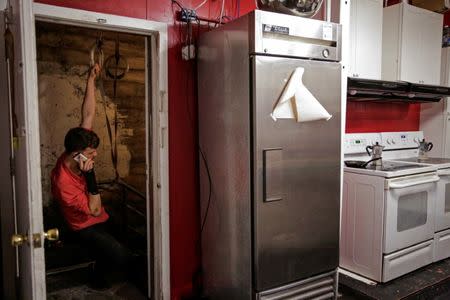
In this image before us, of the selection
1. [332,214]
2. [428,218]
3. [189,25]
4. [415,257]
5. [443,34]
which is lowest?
[415,257]

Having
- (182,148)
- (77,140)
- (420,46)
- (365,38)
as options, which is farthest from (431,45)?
(77,140)

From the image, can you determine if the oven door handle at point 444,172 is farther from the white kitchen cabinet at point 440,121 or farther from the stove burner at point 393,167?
the white kitchen cabinet at point 440,121

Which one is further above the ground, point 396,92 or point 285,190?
point 396,92

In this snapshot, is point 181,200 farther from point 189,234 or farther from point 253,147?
point 253,147

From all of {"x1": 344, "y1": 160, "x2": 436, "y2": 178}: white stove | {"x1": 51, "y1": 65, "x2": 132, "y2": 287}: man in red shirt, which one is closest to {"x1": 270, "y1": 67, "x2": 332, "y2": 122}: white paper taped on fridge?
{"x1": 344, "y1": 160, "x2": 436, "y2": 178}: white stove

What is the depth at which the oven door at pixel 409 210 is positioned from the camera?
247 centimetres

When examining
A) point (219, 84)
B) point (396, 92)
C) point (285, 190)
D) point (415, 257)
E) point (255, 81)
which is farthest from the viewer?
point (396, 92)

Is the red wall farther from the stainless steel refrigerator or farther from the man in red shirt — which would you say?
the man in red shirt

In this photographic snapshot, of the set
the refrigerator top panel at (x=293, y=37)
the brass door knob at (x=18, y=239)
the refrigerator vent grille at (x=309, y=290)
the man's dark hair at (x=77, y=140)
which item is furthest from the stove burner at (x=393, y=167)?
the brass door knob at (x=18, y=239)

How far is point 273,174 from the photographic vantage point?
1816mm

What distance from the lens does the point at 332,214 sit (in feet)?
6.83

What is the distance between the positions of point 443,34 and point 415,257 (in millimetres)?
2395

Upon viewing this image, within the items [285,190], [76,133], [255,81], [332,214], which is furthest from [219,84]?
[76,133]

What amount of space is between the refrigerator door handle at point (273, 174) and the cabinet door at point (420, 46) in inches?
78.4
